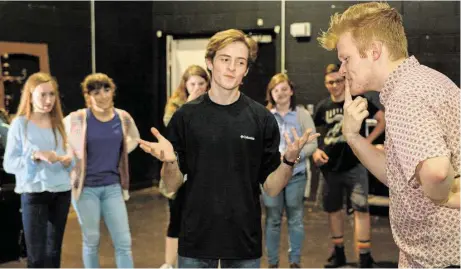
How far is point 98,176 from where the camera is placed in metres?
3.71

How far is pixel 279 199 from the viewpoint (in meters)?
4.24

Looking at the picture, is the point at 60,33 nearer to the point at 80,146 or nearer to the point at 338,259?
the point at 80,146

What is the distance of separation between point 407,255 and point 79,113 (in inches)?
106

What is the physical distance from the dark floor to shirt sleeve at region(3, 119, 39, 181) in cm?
110

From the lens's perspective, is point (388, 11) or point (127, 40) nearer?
point (388, 11)

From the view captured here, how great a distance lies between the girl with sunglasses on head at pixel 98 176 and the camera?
3.71m

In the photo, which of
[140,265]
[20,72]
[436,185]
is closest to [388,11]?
[436,185]

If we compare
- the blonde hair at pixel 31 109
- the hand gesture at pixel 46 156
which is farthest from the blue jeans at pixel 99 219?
the blonde hair at pixel 31 109

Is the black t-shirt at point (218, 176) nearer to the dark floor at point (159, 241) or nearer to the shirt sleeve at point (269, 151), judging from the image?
the shirt sleeve at point (269, 151)

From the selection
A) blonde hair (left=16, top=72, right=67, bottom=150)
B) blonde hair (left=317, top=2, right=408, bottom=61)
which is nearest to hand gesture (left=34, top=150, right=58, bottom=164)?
blonde hair (left=16, top=72, right=67, bottom=150)

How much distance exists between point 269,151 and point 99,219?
5.48ft

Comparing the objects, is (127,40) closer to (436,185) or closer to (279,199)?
(279,199)

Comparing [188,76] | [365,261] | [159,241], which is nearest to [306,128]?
[188,76]

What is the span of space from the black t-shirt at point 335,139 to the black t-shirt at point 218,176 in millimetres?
2116
